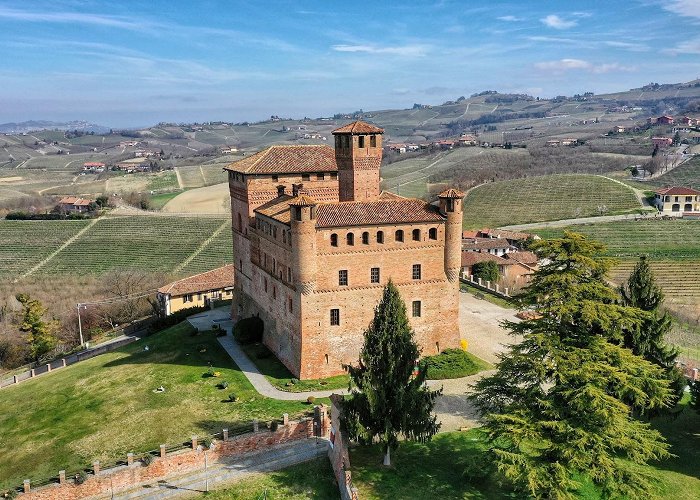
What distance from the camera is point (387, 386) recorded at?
29.5 meters

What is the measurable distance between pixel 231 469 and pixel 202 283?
38.3m

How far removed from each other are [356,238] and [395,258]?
339 cm

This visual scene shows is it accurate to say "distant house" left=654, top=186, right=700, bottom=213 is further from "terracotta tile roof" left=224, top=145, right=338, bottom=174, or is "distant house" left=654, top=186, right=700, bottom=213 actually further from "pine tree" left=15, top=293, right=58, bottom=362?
"pine tree" left=15, top=293, right=58, bottom=362

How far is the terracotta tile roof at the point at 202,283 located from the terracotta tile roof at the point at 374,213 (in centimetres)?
3001

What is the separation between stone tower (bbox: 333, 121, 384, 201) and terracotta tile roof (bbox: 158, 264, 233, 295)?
2714 centimetres

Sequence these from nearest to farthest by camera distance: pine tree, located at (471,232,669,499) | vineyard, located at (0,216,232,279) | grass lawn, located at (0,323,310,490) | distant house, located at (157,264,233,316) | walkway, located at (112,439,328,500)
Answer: pine tree, located at (471,232,669,499), walkway, located at (112,439,328,500), grass lawn, located at (0,323,310,490), distant house, located at (157,264,233,316), vineyard, located at (0,216,232,279)

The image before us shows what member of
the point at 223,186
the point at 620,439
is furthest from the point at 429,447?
the point at 223,186

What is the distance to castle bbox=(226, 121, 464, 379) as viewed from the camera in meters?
39.9

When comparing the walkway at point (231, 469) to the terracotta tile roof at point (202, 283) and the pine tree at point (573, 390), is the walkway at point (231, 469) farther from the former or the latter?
the terracotta tile roof at point (202, 283)

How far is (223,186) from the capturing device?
162125mm

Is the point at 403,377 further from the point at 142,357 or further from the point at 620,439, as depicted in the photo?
the point at 142,357

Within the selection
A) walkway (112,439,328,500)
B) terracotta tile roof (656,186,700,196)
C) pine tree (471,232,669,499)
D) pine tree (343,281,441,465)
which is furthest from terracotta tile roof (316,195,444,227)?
terracotta tile roof (656,186,700,196)

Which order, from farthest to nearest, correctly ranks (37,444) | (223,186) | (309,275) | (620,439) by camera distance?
(223,186) < (309,275) < (37,444) < (620,439)

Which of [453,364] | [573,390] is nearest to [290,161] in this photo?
[453,364]
